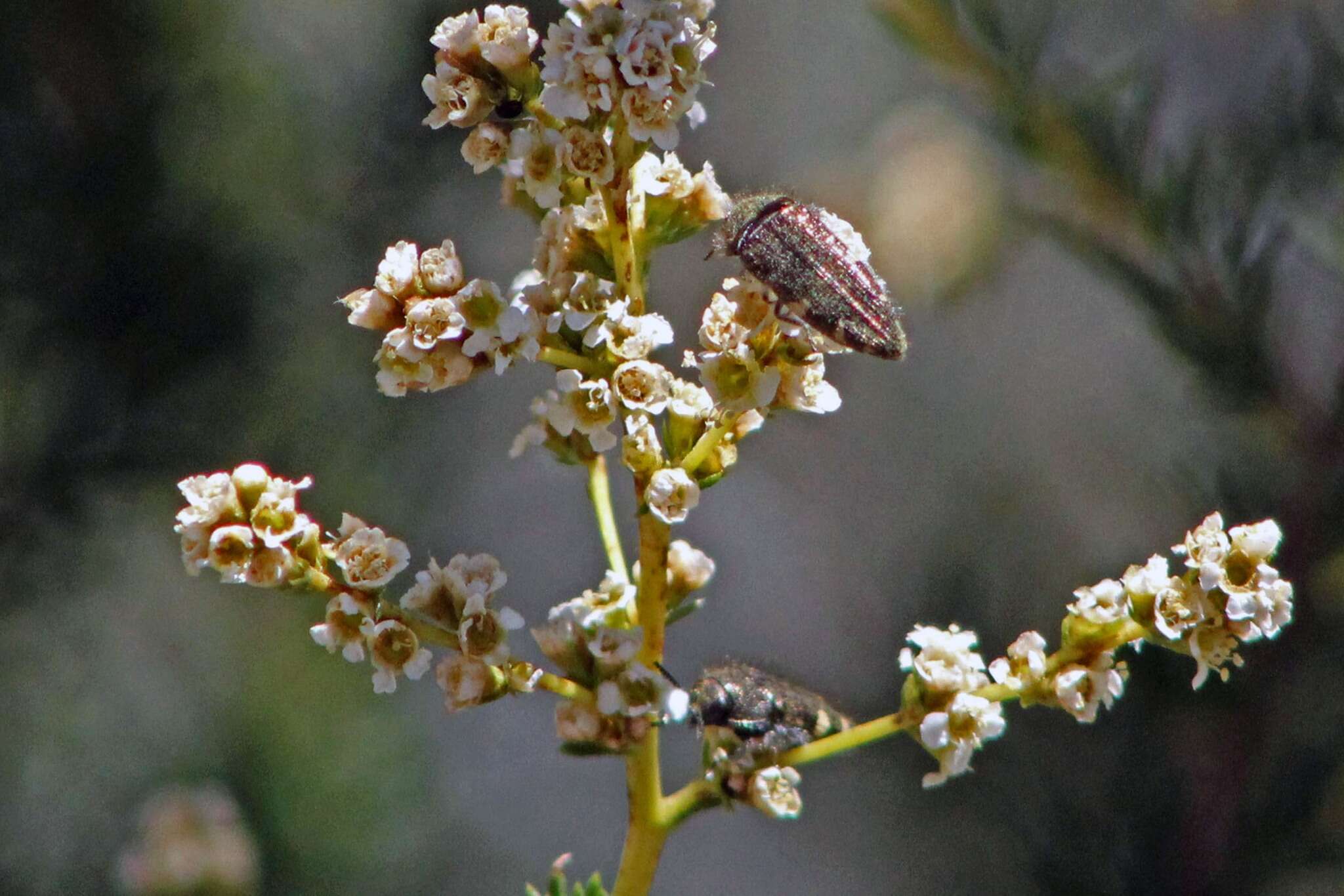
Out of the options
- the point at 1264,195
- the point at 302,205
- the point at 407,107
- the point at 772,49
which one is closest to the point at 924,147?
the point at 1264,195

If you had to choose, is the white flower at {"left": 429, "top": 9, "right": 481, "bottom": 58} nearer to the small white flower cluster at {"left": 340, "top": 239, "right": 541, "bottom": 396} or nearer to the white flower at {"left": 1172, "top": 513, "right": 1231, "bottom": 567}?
the small white flower cluster at {"left": 340, "top": 239, "right": 541, "bottom": 396}

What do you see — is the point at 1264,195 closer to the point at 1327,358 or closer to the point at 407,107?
the point at 1327,358

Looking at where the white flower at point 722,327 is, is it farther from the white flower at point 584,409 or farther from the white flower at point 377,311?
the white flower at point 377,311

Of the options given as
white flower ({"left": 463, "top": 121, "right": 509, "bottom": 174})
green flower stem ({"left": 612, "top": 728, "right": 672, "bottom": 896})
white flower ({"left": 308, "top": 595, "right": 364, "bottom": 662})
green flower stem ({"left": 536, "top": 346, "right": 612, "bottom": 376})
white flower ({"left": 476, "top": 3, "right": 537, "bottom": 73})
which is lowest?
green flower stem ({"left": 612, "top": 728, "right": 672, "bottom": 896})

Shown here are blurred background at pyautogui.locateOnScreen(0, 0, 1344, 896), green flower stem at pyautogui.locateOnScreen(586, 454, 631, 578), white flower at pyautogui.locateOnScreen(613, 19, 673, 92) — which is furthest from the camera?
blurred background at pyautogui.locateOnScreen(0, 0, 1344, 896)

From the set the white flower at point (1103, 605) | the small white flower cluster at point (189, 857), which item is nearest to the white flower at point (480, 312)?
the white flower at point (1103, 605)

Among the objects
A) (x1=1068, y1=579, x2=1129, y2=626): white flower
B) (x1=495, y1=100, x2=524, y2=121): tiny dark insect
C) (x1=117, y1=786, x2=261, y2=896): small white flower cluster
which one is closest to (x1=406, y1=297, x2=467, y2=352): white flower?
(x1=495, y1=100, x2=524, y2=121): tiny dark insect

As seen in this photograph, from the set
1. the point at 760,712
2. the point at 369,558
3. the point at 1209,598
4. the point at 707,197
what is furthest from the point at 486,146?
the point at 1209,598
